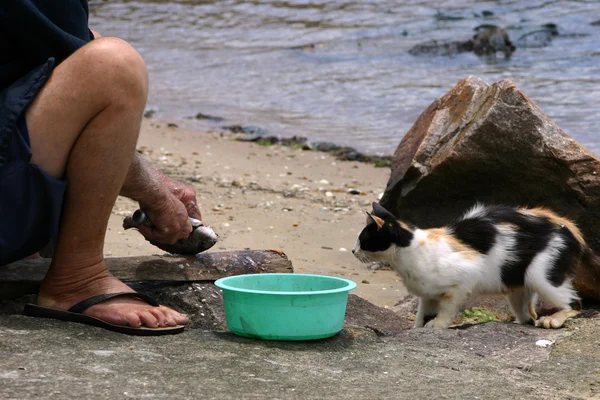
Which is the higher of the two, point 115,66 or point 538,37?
point 115,66

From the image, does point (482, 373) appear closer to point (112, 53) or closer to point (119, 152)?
point (119, 152)

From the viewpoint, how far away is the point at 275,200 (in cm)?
706

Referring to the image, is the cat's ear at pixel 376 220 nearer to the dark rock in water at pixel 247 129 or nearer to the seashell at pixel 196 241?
the seashell at pixel 196 241

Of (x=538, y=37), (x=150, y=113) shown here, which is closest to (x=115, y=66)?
(x=150, y=113)

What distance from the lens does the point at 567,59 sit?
13898mm

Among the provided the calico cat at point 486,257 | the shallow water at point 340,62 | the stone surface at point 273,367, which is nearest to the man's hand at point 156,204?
the stone surface at point 273,367

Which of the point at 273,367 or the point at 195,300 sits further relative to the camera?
the point at 195,300

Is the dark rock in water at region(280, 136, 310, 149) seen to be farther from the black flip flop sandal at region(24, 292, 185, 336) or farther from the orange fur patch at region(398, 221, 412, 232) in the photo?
the black flip flop sandal at region(24, 292, 185, 336)

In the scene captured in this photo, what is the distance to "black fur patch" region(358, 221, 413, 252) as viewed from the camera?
443 cm

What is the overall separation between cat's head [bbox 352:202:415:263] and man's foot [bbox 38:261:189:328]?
147 cm

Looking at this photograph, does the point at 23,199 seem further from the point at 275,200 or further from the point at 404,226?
the point at 275,200

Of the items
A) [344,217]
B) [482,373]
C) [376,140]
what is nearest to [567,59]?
[376,140]

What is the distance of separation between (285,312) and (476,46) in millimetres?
13303

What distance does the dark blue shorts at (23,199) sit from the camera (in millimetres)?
2848
